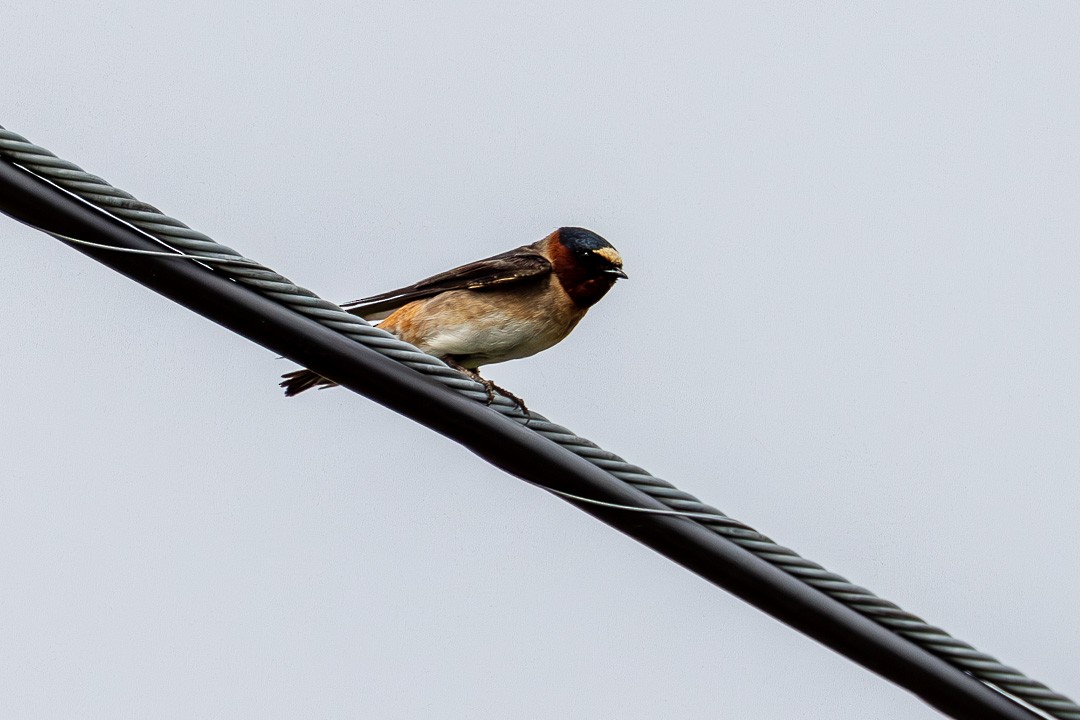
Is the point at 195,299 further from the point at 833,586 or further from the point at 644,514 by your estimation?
the point at 833,586

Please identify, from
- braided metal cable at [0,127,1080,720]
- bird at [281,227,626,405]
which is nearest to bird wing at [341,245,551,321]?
bird at [281,227,626,405]

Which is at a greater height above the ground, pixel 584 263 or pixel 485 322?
pixel 584 263

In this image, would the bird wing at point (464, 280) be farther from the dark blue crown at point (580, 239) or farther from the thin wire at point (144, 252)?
the thin wire at point (144, 252)

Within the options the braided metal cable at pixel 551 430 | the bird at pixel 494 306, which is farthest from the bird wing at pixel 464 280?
the braided metal cable at pixel 551 430

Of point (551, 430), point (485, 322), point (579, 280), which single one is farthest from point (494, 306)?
point (551, 430)

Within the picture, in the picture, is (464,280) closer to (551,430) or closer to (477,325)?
(477,325)

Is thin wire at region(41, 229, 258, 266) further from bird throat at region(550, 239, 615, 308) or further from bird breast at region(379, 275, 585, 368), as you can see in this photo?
bird throat at region(550, 239, 615, 308)

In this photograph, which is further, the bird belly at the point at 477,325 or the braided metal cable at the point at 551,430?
the bird belly at the point at 477,325
